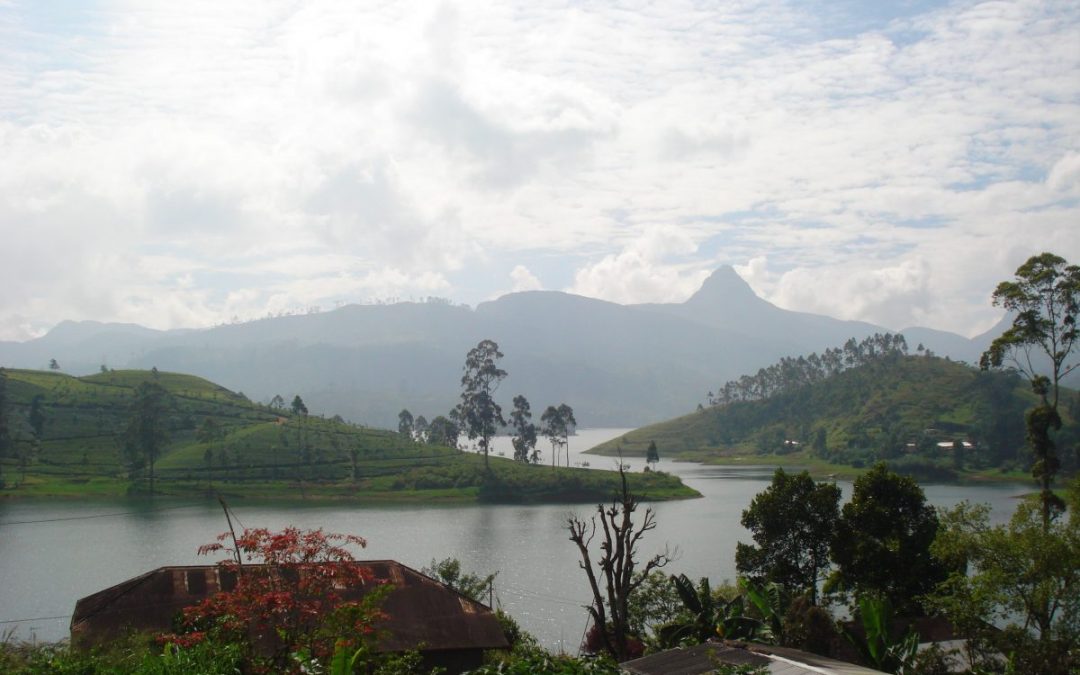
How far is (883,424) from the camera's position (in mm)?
132125

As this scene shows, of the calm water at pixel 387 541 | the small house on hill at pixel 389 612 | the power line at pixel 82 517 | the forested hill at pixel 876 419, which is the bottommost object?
the calm water at pixel 387 541

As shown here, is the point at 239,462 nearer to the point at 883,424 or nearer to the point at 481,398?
the point at 481,398

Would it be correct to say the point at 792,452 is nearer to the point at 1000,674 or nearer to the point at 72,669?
the point at 1000,674

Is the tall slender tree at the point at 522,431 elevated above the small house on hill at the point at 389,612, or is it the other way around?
the tall slender tree at the point at 522,431

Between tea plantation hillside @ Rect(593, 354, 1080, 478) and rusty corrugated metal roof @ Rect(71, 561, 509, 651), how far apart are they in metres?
85.6

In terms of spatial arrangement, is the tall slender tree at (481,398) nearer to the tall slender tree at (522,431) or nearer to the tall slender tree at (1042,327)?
the tall slender tree at (522,431)

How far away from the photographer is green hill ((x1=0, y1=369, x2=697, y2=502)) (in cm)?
8644

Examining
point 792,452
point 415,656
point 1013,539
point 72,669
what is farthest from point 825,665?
point 792,452

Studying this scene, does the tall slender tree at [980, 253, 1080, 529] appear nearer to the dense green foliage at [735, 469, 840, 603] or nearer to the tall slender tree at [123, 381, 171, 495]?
the dense green foliage at [735, 469, 840, 603]

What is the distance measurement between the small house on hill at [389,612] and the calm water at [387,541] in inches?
393

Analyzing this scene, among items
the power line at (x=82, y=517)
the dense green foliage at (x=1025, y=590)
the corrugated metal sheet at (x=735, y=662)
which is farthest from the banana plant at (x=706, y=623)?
the power line at (x=82, y=517)

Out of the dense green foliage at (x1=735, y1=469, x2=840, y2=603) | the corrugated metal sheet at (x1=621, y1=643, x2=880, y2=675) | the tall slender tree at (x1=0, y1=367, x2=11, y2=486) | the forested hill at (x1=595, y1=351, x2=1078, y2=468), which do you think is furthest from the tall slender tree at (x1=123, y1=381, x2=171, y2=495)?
the corrugated metal sheet at (x1=621, y1=643, x2=880, y2=675)

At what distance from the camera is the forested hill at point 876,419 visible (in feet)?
385

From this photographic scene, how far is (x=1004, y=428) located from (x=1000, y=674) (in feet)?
357
